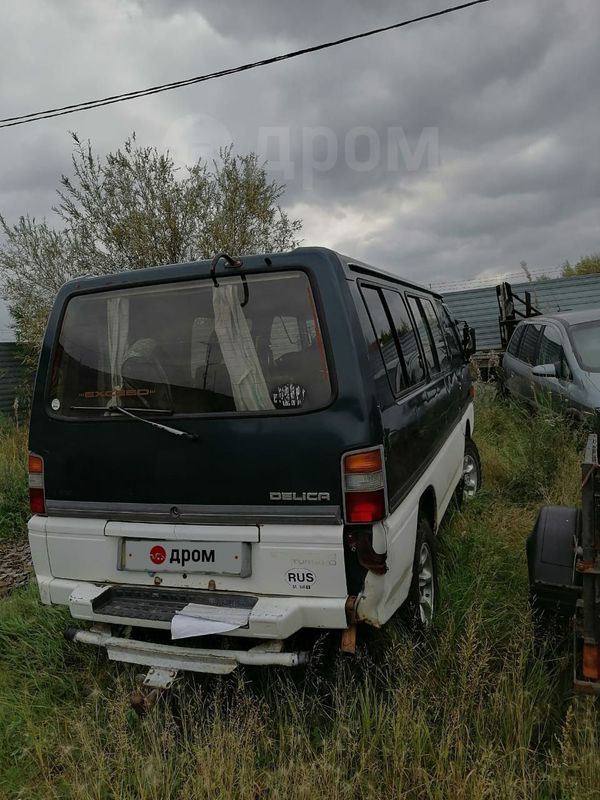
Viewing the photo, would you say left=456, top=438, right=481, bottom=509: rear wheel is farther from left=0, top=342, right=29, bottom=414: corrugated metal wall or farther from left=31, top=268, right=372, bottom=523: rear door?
left=0, top=342, right=29, bottom=414: corrugated metal wall

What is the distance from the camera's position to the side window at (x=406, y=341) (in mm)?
3394

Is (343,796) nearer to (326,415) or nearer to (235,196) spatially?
(326,415)

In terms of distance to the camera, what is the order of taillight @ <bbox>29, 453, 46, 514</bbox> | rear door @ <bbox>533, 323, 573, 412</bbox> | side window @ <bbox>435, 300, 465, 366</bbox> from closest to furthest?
1. taillight @ <bbox>29, 453, 46, 514</bbox>
2. side window @ <bbox>435, 300, 465, 366</bbox>
3. rear door @ <bbox>533, 323, 573, 412</bbox>

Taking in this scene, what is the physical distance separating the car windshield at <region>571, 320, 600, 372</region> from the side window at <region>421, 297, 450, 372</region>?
205 centimetres

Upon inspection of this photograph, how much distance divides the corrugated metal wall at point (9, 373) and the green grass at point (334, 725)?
10781 mm

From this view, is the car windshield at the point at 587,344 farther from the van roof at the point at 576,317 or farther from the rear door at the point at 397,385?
the rear door at the point at 397,385

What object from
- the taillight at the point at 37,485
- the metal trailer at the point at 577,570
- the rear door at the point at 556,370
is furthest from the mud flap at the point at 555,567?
the rear door at the point at 556,370

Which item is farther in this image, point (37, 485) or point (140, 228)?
point (140, 228)

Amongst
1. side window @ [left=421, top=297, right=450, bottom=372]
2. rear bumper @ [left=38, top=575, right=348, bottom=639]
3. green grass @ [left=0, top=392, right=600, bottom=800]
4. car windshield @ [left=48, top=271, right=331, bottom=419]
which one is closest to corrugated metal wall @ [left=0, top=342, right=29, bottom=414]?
green grass @ [left=0, top=392, right=600, bottom=800]

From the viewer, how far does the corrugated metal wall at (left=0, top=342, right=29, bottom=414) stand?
12961mm

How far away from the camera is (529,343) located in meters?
8.30

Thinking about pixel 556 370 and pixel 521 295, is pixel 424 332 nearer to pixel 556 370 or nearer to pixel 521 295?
pixel 556 370

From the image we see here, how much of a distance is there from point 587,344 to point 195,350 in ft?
17.8

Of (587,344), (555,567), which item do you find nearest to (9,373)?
(587,344)
